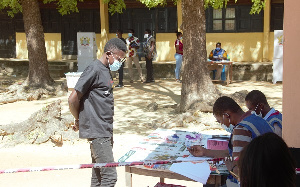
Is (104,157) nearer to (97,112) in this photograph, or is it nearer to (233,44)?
(97,112)

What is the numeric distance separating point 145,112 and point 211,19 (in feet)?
25.5

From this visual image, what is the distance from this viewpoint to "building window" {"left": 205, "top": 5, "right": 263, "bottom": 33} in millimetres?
16172

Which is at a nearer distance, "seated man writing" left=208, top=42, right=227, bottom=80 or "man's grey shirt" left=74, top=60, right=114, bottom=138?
"man's grey shirt" left=74, top=60, right=114, bottom=138

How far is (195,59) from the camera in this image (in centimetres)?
974

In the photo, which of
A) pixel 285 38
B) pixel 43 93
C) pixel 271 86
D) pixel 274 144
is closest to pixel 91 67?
pixel 285 38

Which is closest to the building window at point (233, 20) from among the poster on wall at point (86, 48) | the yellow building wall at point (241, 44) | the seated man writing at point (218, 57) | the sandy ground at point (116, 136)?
the yellow building wall at point (241, 44)

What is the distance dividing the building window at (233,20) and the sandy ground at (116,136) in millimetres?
2639

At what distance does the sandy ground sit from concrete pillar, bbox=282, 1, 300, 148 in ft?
8.19

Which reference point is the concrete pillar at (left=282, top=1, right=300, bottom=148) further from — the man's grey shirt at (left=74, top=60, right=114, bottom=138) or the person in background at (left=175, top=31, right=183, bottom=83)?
the person in background at (left=175, top=31, right=183, bottom=83)

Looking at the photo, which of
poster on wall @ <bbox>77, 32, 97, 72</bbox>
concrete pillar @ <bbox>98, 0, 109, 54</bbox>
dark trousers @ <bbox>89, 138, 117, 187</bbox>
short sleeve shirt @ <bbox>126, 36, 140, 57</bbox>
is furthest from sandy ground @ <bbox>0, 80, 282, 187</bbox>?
concrete pillar @ <bbox>98, 0, 109, 54</bbox>

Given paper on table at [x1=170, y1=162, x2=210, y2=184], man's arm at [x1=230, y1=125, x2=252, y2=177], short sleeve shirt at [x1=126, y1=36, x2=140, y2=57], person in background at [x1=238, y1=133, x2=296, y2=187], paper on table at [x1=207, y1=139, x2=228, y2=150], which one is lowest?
paper on table at [x1=170, y1=162, x2=210, y2=184]

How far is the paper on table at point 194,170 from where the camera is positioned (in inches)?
145

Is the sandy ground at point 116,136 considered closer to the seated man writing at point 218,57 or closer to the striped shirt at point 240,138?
the seated man writing at point 218,57

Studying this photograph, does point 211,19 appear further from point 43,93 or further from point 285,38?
point 285,38
